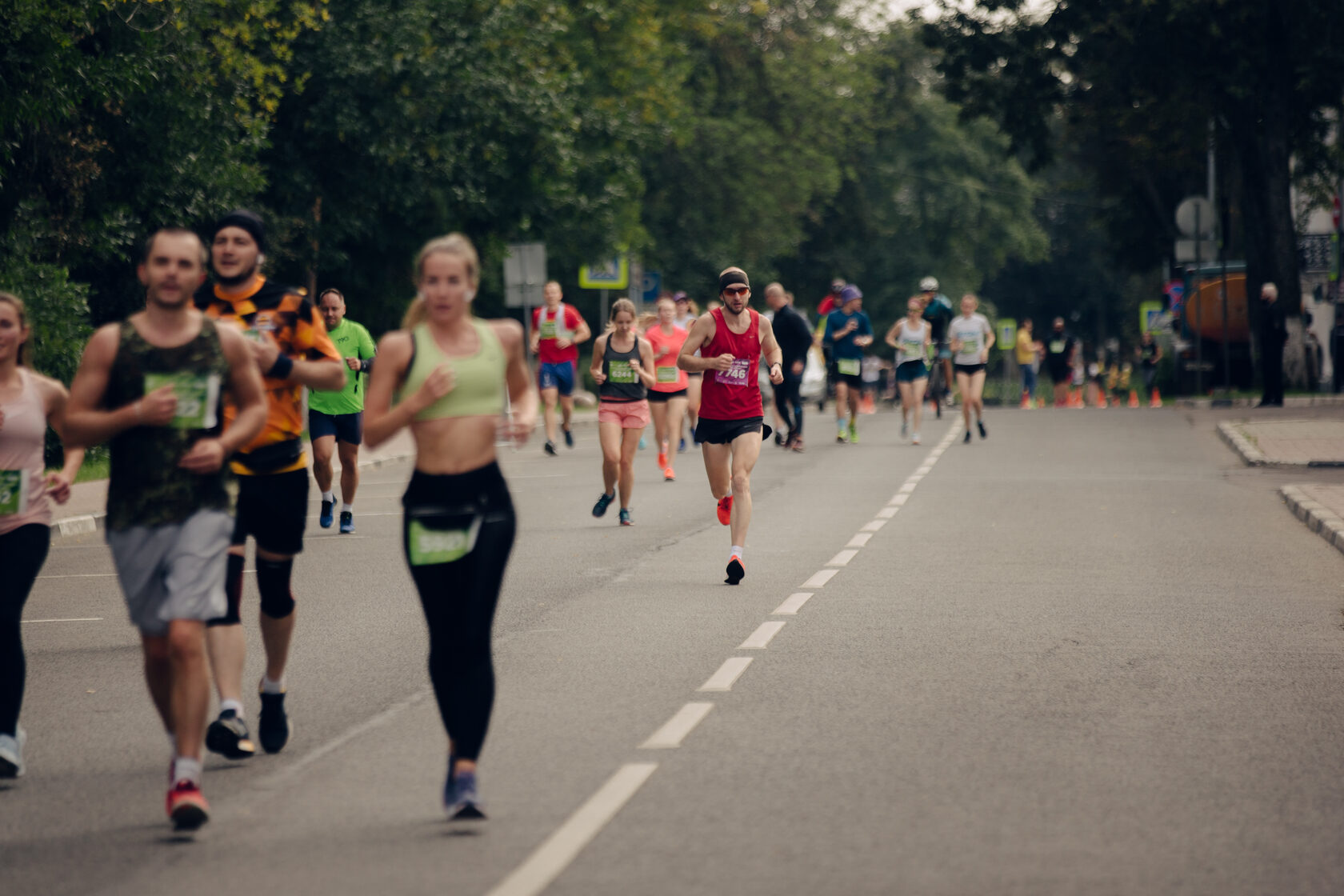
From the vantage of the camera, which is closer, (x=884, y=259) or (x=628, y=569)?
(x=628, y=569)

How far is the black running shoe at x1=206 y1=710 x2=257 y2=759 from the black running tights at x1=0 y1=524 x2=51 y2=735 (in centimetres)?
66

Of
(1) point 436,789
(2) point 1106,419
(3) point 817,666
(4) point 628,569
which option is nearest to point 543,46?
(2) point 1106,419

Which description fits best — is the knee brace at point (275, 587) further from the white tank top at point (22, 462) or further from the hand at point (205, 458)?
the hand at point (205, 458)

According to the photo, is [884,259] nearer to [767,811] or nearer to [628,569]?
[628,569]

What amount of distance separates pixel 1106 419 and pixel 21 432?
86.2 ft

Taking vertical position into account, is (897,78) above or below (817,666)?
above

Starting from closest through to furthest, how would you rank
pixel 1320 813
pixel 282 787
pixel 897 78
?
pixel 1320 813, pixel 282 787, pixel 897 78

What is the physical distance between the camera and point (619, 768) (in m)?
6.50

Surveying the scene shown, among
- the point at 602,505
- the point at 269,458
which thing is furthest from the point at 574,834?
the point at 602,505

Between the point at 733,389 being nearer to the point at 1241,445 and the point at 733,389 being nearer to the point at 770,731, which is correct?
the point at 770,731

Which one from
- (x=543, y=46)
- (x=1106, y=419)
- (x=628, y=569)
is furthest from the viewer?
(x=543, y=46)

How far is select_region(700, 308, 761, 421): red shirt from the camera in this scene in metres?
11.9

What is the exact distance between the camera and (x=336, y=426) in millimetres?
14711

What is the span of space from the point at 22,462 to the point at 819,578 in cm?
628
